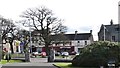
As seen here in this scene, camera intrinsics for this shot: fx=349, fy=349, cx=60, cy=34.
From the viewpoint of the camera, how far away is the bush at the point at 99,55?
117 ft

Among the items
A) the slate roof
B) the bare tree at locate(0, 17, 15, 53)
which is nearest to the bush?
the bare tree at locate(0, 17, 15, 53)

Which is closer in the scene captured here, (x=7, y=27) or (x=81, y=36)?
(x=7, y=27)

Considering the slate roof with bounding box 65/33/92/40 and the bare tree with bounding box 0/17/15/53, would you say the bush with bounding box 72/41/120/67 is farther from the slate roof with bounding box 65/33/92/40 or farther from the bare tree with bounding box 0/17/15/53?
the slate roof with bounding box 65/33/92/40

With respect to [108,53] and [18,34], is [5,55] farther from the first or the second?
[18,34]

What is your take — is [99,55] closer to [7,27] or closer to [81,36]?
[7,27]

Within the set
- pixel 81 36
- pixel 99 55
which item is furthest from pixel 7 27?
pixel 99 55

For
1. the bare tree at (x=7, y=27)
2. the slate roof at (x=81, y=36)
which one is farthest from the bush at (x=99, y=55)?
the slate roof at (x=81, y=36)

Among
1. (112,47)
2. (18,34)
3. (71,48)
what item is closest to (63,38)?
(18,34)

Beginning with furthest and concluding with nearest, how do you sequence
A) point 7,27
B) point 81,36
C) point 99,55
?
1. point 81,36
2. point 7,27
3. point 99,55

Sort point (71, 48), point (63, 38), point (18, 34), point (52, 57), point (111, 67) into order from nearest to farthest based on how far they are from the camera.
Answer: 1. point (111, 67)
2. point (52, 57)
3. point (63, 38)
4. point (18, 34)
5. point (71, 48)

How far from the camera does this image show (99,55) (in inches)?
1415

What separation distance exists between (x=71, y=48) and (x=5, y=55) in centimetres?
6713

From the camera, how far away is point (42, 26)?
86688 millimetres

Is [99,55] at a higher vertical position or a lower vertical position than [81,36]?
lower
